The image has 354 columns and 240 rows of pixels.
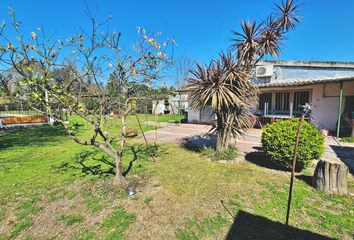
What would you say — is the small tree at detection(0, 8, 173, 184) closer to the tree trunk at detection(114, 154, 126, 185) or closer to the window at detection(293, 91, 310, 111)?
the tree trunk at detection(114, 154, 126, 185)

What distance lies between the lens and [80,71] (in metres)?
4.05

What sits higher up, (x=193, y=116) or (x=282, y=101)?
(x=282, y=101)

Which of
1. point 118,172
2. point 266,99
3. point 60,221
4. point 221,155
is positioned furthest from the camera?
point 266,99

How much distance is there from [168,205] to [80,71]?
11.0ft

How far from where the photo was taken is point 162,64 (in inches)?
167

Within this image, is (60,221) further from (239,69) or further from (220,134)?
(239,69)

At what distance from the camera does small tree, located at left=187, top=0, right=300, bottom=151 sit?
5668 mm

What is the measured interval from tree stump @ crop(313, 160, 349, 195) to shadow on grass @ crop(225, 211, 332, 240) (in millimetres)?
1634

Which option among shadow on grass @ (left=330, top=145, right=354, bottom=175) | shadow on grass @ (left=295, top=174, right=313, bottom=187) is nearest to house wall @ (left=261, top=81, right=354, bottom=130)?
shadow on grass @ (left=330, top=145, right=354, bottom=175)

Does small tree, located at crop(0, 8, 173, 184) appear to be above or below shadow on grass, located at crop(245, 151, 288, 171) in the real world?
above

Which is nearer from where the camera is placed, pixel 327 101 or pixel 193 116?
pixel 327 101

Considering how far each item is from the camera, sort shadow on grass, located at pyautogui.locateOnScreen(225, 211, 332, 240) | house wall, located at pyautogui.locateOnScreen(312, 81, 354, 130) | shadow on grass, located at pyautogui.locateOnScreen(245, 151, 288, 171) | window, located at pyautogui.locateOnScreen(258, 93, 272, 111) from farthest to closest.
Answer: window, located at pyautogui.locateOnScreen(258, 93, 272, 111)
house wall, located at pyautogui.locateOnScreen(312, 81, 354, 130)
shadow on grass, located at pyautogui.locateOnScreen(245, 151, 288, 171)
shadow on grass, located at pyautogui.locateOnScreen(225, 211, 332, 240)

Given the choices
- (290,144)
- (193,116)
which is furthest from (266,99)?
(290,144)

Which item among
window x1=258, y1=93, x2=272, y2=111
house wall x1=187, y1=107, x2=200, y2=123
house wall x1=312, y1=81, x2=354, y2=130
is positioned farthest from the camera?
house wall x1=187, y1=107, x2=200, y2=123
